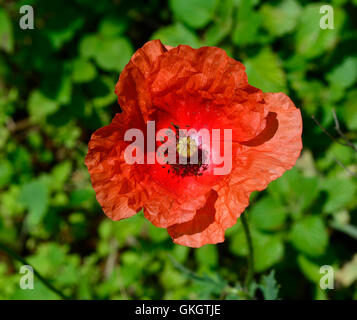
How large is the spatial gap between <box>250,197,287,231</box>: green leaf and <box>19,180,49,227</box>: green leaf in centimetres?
202

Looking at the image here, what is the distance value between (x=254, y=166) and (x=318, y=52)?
1.84m

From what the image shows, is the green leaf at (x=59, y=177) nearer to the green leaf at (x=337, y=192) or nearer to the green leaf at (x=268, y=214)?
the green leaf at (x=268, y=214)

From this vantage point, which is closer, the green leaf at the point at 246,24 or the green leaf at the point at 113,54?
the green leaf at the point at 246,24

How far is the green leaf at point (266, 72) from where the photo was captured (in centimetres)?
Result: 287

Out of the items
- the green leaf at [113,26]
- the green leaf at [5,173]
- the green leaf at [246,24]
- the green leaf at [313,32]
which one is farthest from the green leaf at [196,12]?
the green leaf at [5,173]

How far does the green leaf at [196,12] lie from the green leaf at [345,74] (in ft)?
4.15

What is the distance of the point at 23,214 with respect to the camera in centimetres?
422

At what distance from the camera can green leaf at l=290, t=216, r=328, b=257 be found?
2.78 m

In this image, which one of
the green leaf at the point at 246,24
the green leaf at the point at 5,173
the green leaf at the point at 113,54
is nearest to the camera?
the green leaf at the point at 246,24

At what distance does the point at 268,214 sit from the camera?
293 centimetres

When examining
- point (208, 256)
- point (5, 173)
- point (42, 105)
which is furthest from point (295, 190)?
point (5, 173)

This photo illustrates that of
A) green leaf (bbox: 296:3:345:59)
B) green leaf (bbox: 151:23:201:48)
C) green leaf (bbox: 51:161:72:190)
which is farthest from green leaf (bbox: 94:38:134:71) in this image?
green leaf (bbox: 296:3:345:59)

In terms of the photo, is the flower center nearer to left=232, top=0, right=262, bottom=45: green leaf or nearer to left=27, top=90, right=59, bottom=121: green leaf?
left=232, top=0, right=262, bottom=45: green leaf

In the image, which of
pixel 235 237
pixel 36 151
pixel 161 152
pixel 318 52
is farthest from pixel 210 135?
pixel 36 151
